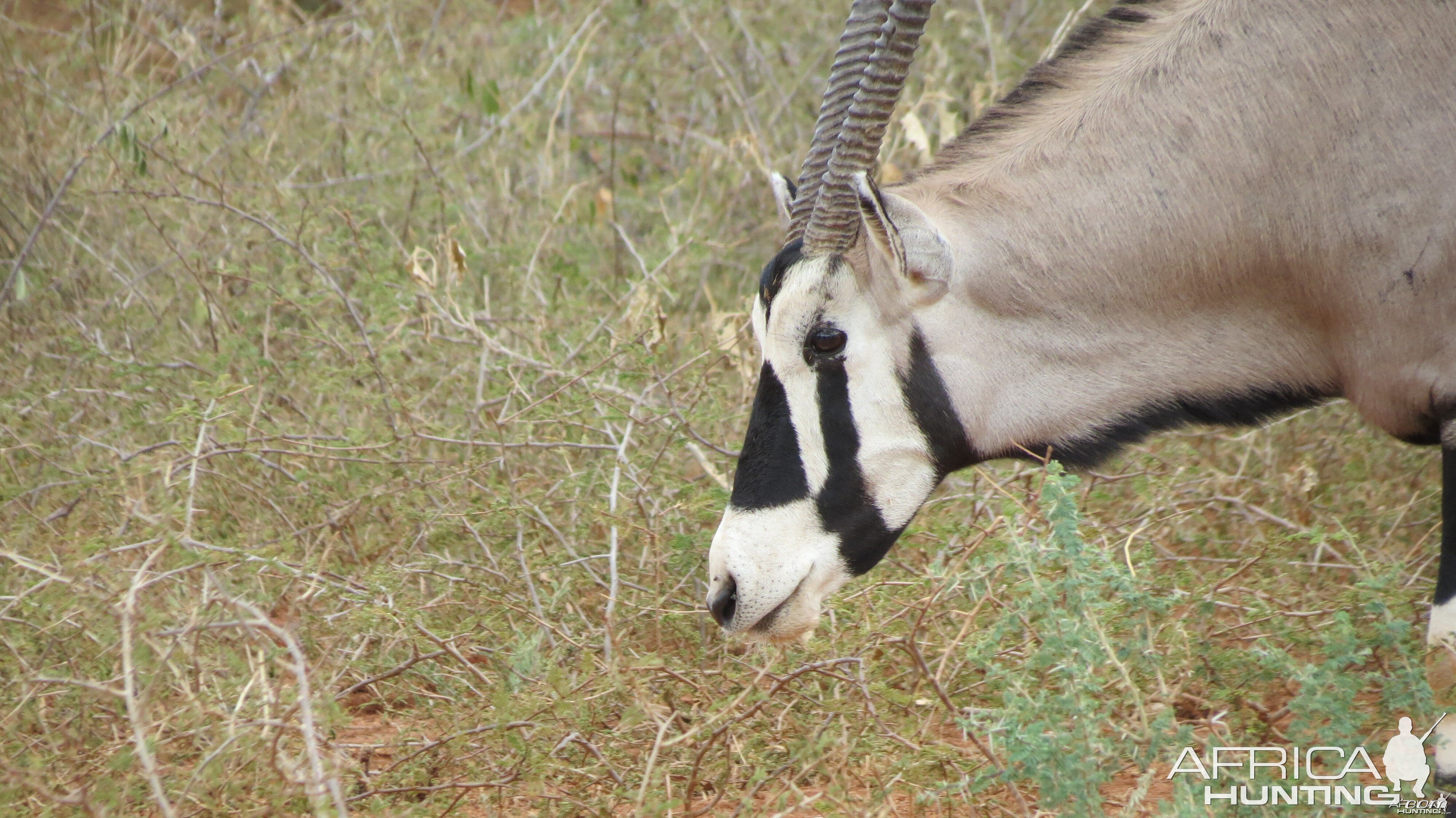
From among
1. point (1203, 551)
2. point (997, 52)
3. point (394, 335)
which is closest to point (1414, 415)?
point (1203, 551)

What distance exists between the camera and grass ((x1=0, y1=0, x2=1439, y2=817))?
9.19ft

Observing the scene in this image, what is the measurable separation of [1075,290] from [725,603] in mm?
986

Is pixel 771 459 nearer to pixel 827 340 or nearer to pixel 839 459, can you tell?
pixel 839 459

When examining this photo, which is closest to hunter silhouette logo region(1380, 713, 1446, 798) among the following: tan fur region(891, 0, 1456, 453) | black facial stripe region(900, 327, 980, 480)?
tan fur region(891, 0, 1456, 453)

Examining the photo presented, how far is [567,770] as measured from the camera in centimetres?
295

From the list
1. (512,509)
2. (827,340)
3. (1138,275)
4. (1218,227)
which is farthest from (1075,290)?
(512,509)

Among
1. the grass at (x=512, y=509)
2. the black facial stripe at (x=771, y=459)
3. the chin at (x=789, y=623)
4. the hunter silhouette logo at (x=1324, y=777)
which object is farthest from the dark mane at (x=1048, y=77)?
the hunter silhouette logo at (x=1324, y=777)

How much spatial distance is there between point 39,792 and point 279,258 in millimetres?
2981

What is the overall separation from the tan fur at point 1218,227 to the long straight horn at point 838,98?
242mm

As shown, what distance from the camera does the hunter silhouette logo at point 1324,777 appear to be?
2641 mm

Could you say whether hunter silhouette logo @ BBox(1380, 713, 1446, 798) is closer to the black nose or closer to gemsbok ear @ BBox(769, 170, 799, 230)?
the black nose

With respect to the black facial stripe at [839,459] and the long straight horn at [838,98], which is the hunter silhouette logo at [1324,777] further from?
the long straight horn at [838,98]

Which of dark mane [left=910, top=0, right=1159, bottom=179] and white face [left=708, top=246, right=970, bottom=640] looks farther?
dark mane [left=910, top=0, right=1159, bottom=179]

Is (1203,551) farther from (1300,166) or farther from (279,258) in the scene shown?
(279,258)
